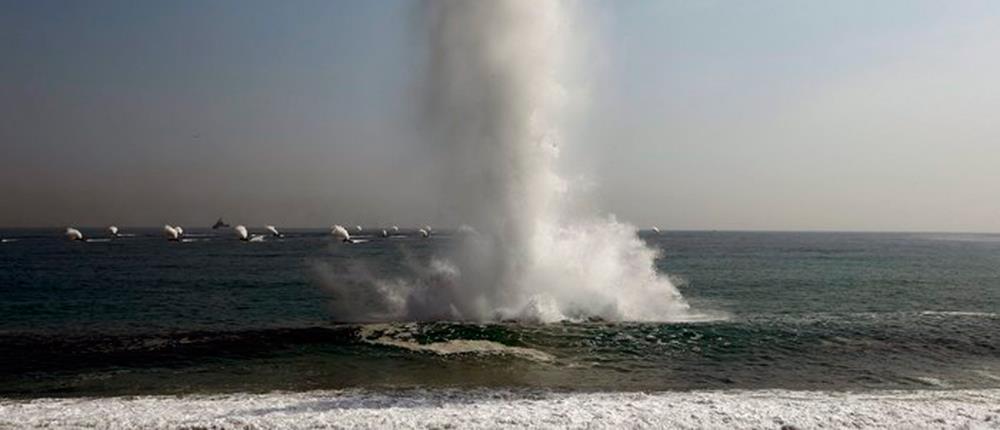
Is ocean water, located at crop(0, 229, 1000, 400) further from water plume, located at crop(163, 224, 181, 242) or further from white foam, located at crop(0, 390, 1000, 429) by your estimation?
water plume, located at crop(163, 224, 181, 242)

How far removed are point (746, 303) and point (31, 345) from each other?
36872 millimetres

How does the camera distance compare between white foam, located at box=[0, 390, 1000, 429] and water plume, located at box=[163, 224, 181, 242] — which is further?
water plume, located at box=[163, 224, 181, 242]

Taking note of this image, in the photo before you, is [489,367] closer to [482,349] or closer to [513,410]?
[482,349]

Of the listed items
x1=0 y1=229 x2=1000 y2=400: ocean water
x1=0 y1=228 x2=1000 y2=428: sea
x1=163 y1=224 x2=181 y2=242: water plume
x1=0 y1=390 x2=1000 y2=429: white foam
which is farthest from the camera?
x1=163 y1=224 x2=181 y2=242: water plume

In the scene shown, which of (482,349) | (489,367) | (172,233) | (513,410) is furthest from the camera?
(172,233)

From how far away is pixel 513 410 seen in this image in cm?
1538

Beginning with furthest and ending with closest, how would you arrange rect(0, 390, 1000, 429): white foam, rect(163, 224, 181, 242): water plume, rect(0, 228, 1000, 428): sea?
rect(163, 224, 181, 242): water plume → rect(0, 228, 1000, 428): sea → rect(0, 390, 1000, 429): white foam

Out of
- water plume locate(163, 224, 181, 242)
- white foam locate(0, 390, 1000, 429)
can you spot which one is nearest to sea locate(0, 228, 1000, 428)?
white foam locate(0, 390, 1000, 429)

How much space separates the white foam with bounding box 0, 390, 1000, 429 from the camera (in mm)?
14414

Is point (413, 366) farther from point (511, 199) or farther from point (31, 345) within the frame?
point (31, 345)

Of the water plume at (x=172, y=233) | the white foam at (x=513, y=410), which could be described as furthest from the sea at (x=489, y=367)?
the water plume at (x=172, y=233)

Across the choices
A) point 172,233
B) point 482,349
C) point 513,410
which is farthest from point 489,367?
A: point 172,233

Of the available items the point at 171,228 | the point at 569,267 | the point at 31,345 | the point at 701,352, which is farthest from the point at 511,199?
the point at 171,228

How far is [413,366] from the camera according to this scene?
21062 millimetres
